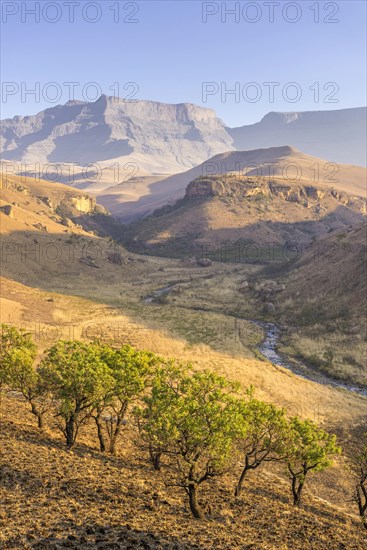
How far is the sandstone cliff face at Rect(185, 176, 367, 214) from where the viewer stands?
179 m

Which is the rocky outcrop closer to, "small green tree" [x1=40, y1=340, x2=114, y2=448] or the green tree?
"small green tree" [x1=40, y1=340, x2=114, y2=448]

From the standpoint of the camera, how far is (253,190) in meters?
180

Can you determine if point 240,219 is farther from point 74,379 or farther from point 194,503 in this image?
point 194,503

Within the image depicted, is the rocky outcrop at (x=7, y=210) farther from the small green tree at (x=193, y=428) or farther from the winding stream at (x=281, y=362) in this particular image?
the small green tree at (x=193, y=428)

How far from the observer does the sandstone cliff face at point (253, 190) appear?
179 metres

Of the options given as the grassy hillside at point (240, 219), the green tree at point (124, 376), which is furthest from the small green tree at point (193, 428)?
the grassy hillside at point (240, 219)

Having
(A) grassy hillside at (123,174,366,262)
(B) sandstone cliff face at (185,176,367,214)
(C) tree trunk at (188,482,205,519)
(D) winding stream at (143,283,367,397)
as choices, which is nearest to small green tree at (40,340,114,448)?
(C) tree trunk at (188,482,205,519)

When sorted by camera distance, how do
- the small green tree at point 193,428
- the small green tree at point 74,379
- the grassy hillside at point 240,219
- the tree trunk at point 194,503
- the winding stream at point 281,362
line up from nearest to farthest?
the small green tree at point 193,428
the tree trunk at point 194,503
the small green tree at point 74,379
the winding stream at point 281,362
the grassy hillside at point 240,219

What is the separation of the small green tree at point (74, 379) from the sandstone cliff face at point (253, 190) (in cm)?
16160

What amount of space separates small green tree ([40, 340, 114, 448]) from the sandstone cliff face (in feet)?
530

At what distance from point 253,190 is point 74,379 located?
555 feet

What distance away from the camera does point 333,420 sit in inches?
1423

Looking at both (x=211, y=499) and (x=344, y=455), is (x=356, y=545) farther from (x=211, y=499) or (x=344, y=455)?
(x=344, y=455)

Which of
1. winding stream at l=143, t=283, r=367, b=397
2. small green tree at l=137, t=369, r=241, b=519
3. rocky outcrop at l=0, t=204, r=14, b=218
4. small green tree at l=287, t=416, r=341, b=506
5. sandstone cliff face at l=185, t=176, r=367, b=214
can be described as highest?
sandstone cliff face at l=185, t=176, r=367, b=214
